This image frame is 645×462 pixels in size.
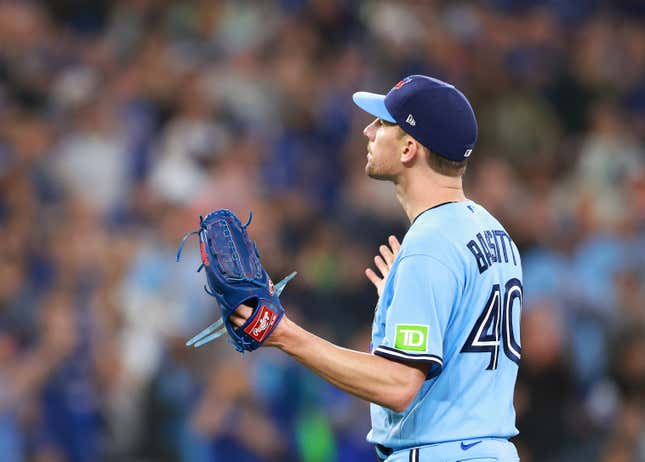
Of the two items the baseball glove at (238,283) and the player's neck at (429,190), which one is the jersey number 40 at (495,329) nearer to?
the player's neck at (429,190)

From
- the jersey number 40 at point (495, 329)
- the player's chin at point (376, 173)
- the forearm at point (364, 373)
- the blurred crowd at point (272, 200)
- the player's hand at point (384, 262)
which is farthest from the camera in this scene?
the blurred crowd at point (272, 200)

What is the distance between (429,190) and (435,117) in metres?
0.23

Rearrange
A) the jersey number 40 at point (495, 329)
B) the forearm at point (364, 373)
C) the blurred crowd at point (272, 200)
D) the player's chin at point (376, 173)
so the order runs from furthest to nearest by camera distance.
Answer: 1. the blurred crowd at point (272, 200)
2. the player's chin at point (376, 173)
3. the jersey number 40 at point (495, 329)
4. the forearm at point (364, 373)

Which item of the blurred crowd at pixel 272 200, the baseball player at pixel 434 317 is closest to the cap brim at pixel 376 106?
the baseball player at pixel 434 317

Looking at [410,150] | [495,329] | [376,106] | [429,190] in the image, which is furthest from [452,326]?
[376,106]

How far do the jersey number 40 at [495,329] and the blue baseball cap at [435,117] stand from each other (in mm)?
450

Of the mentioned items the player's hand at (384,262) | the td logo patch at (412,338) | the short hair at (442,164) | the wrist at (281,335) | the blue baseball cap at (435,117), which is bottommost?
the wrist at (281,335)

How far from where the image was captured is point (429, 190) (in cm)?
340

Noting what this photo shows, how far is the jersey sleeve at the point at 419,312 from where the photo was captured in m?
3.04

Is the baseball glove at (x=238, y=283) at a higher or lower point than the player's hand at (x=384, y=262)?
lower

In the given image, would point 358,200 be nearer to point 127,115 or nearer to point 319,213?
point 319,213

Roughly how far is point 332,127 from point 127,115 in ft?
5.69

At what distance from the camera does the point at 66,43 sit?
31.9ft

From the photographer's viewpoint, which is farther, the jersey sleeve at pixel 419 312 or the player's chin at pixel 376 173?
the player's chin at pixel 376 173
